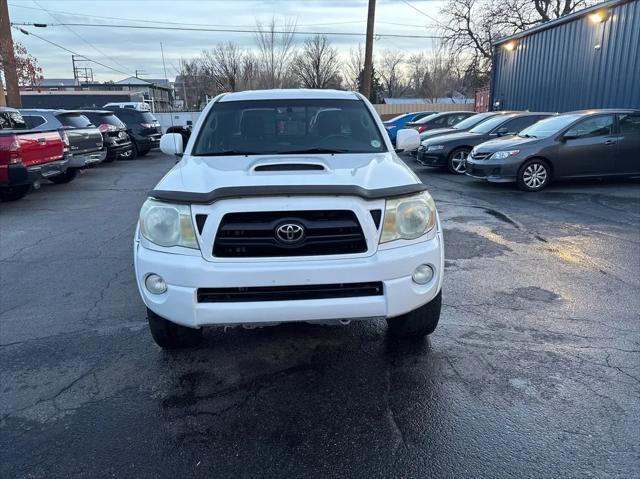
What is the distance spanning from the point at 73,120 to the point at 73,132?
482mm

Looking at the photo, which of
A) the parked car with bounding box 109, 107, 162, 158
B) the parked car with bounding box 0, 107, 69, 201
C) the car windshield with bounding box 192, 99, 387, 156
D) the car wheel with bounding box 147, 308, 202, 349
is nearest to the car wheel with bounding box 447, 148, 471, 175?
the car windshield with bounding box 192, 99, 387, 156

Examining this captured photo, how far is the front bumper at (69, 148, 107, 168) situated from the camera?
1162cm

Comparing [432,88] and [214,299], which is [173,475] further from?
[432,88]

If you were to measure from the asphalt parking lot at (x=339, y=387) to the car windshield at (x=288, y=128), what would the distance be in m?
1.51

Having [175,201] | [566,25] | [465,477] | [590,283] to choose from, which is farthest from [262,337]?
[566,25]

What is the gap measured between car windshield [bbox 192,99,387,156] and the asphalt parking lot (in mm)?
1506

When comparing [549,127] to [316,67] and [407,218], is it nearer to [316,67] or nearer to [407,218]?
[407,218]

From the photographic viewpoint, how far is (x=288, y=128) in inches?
172

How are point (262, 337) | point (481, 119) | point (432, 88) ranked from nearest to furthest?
point (262, 337), point (481, 119), point (432, 88)

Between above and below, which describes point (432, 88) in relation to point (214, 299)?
above

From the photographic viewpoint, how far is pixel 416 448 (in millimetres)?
2547

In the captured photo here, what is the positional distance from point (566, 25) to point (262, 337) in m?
19.1

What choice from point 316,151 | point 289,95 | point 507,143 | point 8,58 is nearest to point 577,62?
point 507,143

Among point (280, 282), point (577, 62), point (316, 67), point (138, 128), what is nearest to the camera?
point (280, 282)
